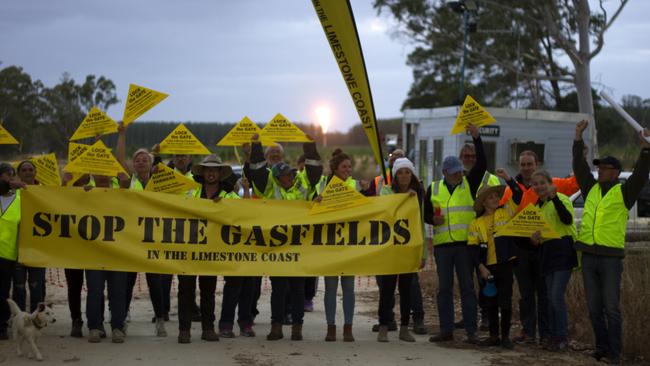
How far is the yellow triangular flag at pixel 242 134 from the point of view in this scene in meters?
11.8

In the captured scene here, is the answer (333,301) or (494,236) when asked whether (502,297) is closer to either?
(494,236)

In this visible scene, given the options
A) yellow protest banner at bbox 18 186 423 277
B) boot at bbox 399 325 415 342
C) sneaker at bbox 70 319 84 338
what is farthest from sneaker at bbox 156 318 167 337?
boot at bbox 399 325 415 342

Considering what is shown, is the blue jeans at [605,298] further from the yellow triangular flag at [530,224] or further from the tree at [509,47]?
the tree at [509,47]

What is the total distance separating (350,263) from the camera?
32.1ft

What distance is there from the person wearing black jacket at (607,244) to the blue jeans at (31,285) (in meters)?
5.50

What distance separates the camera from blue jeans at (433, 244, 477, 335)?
31.6 feet

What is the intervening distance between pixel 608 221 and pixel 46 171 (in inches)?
233

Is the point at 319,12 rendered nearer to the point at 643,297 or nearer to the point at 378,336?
the point at 378,336

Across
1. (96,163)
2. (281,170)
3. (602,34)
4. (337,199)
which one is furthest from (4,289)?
(602,34)

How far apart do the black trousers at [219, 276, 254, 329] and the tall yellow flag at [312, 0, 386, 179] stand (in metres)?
1.95

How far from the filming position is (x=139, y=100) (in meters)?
10.7

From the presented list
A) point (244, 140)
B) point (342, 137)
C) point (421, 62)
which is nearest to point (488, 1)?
point (421, 62)

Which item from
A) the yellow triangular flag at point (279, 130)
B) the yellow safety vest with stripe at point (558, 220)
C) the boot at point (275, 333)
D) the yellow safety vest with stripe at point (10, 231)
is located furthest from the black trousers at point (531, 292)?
the yellow safety vest with stripe at point (10, 231)

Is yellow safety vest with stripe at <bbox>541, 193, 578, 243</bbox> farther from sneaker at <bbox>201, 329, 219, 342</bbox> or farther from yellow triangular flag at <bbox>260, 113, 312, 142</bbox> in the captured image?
yellow triangular flag at <bbox>260, 113, 312, 142</bbox>
